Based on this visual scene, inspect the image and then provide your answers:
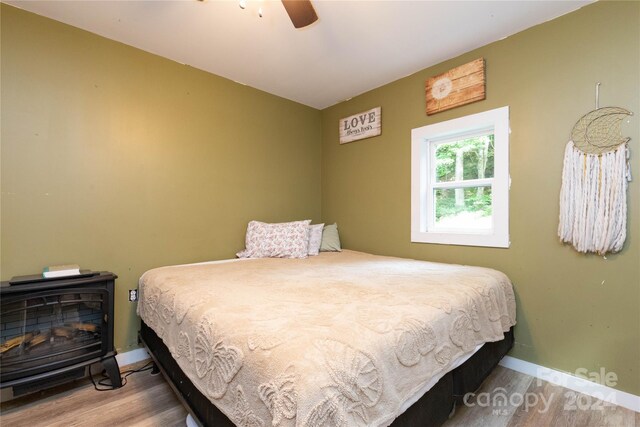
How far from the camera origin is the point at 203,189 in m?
2.60

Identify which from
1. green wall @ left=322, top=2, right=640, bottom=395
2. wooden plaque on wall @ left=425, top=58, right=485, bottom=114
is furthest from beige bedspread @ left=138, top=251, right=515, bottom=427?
wooden plaque on wall @ left=425, top=58, right=485, bottom=114

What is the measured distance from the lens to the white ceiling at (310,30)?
1801 mm

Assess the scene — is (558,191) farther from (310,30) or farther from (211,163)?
(211,163)

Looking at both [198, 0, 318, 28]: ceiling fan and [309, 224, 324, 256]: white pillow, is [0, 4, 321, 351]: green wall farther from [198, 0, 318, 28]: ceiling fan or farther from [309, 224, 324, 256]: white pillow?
[198, 0, 318, 28]: ceiling fan

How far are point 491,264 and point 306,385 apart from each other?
77.3 inches

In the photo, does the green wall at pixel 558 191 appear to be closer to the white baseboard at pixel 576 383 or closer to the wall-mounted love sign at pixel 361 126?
the white baseboard at pixel 576 383

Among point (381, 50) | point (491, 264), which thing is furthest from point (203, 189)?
point (491, 264)

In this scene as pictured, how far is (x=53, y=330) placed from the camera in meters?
1.80

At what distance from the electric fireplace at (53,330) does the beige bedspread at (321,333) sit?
0.29 meters

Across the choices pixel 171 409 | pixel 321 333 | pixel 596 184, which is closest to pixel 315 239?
pixel 171 409

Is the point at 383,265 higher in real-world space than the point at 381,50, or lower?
lower

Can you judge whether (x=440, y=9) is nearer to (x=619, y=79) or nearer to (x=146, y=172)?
(x=619, y=79)

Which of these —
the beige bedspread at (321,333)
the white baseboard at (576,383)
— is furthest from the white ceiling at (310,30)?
the white baseboard at (576,383)

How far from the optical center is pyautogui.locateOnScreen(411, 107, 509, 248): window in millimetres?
2135
